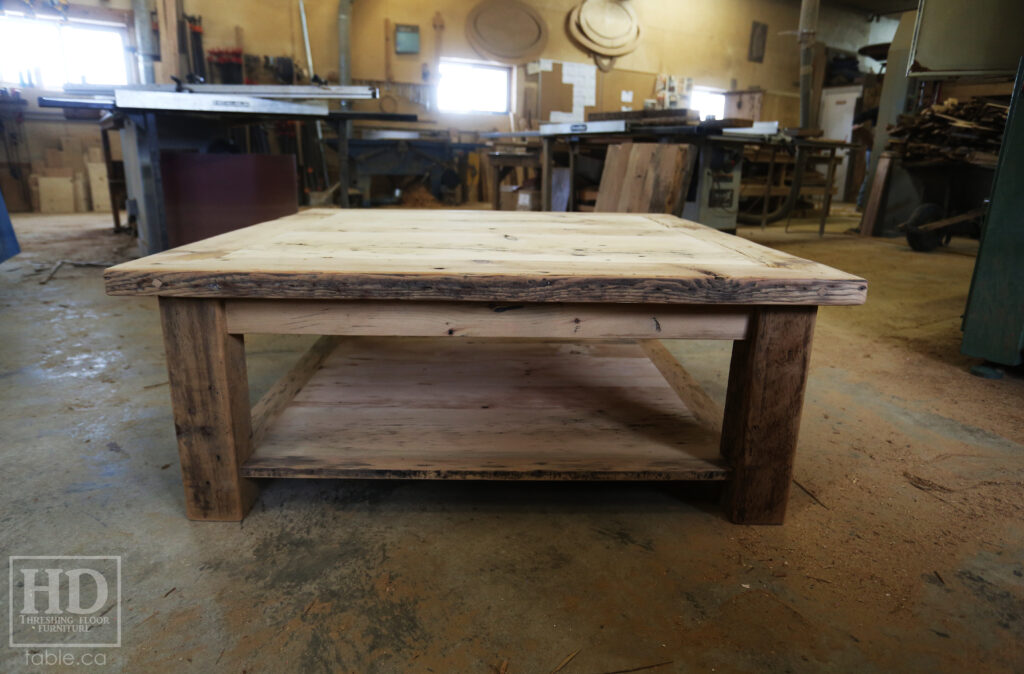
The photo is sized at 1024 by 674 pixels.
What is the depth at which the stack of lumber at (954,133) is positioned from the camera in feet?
17.3

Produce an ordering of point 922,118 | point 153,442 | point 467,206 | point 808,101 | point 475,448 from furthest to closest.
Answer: point 808,101 < point 467,206 < point 922,118 < point 153,442 < point 475,448

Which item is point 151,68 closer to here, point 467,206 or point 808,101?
point 467,206

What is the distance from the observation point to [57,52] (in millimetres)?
7551

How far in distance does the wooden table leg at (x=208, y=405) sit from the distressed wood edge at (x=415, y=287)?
0.22 ft

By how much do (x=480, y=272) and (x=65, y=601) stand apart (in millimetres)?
919

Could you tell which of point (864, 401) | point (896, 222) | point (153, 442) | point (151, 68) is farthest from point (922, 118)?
point (151, 68)

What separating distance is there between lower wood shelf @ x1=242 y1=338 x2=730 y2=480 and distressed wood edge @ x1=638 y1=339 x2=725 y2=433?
0.02 metres

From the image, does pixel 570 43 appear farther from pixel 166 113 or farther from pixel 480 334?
pixel 480 334

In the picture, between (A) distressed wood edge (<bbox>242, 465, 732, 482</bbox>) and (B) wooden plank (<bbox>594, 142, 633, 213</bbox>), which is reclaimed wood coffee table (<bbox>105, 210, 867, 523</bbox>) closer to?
(A) distressed wood edge (<bbox>242, 465, 732, 482</bbox>)

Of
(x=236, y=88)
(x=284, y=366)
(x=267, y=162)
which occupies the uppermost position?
(x=236, y=88)

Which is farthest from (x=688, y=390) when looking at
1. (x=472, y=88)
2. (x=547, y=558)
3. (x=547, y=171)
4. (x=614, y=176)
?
(x=472, y=88)

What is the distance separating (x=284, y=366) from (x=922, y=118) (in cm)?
633

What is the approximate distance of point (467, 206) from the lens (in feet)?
28.2

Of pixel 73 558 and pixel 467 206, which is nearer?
pixel 73 558
